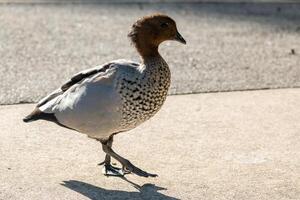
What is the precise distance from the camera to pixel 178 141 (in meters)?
A: 6.18

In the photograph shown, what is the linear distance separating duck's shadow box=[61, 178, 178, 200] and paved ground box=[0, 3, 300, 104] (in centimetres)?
198

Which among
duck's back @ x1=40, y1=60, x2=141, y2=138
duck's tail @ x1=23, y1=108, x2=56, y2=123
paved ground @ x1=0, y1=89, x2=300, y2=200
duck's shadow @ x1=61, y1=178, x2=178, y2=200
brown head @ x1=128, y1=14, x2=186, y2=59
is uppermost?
brown head @ x1=128, y1=14, x2=186, y2=59

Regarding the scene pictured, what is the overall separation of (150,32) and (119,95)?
1.70ft

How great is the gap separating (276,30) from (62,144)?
4599 millimetres

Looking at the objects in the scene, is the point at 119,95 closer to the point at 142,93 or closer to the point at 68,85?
the point at 142,93

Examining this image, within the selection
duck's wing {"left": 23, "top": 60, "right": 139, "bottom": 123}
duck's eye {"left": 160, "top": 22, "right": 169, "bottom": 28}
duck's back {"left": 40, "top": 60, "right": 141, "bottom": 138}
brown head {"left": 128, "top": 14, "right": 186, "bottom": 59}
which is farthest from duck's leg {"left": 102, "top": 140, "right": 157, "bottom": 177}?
duck's eye {"left": 160, "top": 22, "right": 169, "bottom": 28}

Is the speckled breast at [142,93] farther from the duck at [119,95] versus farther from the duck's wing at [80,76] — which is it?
the duck's wing at [80,76]

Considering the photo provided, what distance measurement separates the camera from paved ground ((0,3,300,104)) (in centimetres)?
786

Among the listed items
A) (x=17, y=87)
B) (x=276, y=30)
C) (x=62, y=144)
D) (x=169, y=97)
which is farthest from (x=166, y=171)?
(x=276, y=30)

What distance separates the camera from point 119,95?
5.16 meters

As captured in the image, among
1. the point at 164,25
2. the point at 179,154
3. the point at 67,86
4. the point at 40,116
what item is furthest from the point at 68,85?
the point at 179,154

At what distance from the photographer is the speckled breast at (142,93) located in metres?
5.16

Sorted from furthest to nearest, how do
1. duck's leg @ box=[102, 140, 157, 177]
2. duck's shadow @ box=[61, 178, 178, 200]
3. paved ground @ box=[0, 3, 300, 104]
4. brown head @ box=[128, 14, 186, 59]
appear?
paved ground @ box=[0, 3, 300, 104] < brown head @ box=[128, 14, 186, 59] < duck's leg @ box=[102, 140, 157, 177] < duck's shadow @ box=[61, 178, 178, 200]

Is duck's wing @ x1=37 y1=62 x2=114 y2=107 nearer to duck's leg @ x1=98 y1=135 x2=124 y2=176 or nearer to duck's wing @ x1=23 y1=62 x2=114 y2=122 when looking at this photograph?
duck's wing @ x1=23 y1=62 x2=114 y2=122
